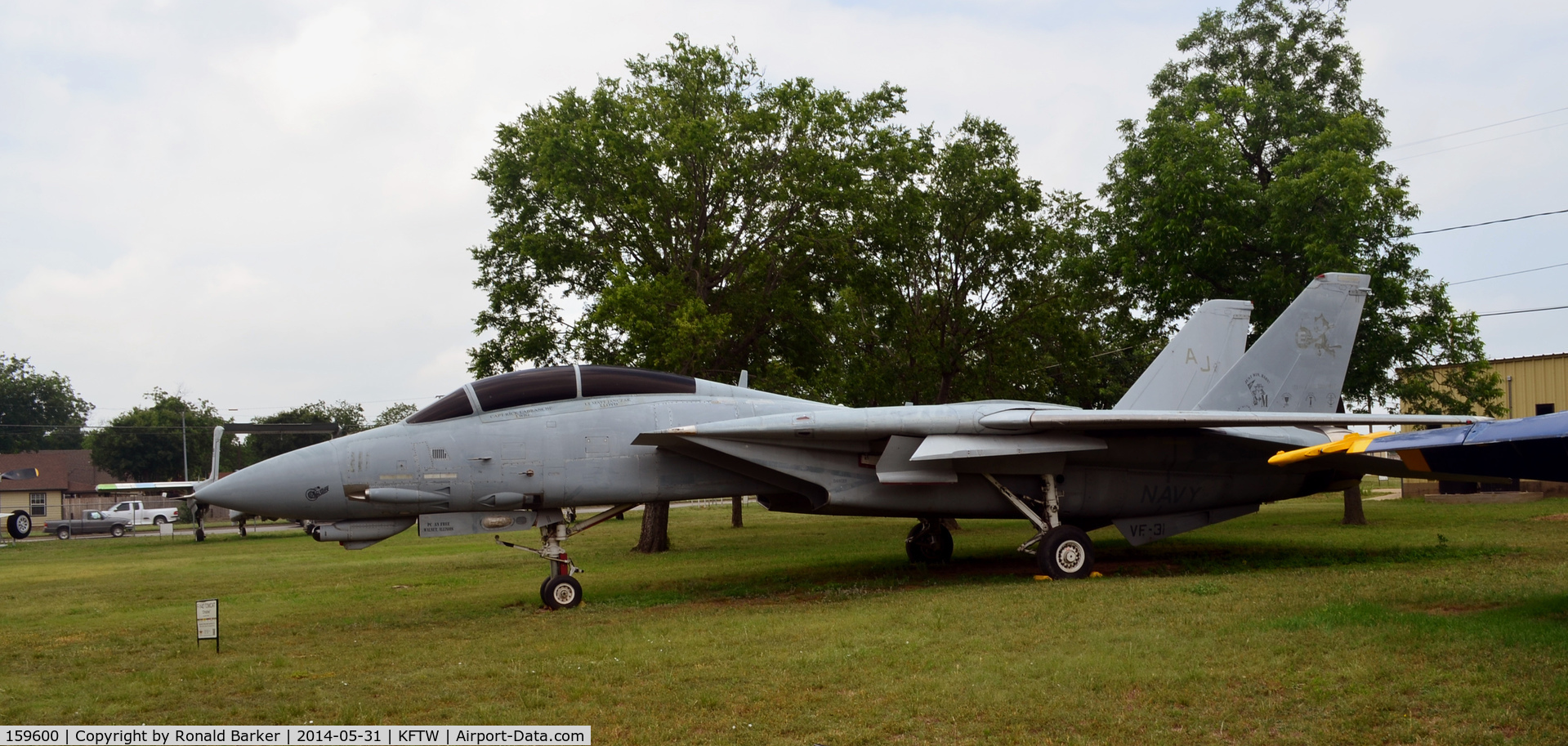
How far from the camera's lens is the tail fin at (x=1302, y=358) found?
→ 1468 cm

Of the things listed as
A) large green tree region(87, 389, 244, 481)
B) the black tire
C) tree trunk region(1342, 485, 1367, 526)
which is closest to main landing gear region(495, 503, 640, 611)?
the black tire

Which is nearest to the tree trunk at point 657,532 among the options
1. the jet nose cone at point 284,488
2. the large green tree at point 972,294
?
the large green tree at point 972,294

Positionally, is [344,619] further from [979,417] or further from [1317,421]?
[1317,421]

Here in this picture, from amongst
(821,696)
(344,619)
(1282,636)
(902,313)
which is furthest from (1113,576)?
(902,313)

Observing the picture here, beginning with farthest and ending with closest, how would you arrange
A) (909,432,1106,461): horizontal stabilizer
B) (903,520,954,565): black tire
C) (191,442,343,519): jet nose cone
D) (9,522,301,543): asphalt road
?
(9,522,301,543): asphalt road → (903,520,954,565): black tire → (909,432,1106,461): horizontal stabilizer → (191,442,343,519): jet nose cone

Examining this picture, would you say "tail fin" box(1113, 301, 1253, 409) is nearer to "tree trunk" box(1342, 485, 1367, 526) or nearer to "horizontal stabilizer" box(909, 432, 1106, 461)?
"horizontal stabilizer" box(909, 432, 1106, 461)

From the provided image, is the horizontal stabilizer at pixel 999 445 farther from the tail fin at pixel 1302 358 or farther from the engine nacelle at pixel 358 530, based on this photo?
the engine nacelle at pixel 358 530

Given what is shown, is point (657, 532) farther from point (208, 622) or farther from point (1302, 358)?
point (1302, 358)

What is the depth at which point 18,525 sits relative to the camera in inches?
1549

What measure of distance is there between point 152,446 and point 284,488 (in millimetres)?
80445

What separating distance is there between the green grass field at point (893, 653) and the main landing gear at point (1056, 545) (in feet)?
1.82

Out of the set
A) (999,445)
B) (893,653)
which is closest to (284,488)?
(893,653)

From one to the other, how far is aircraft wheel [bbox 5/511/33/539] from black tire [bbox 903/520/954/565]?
39.1 m

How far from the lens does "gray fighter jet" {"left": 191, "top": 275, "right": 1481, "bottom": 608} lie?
11312mm
